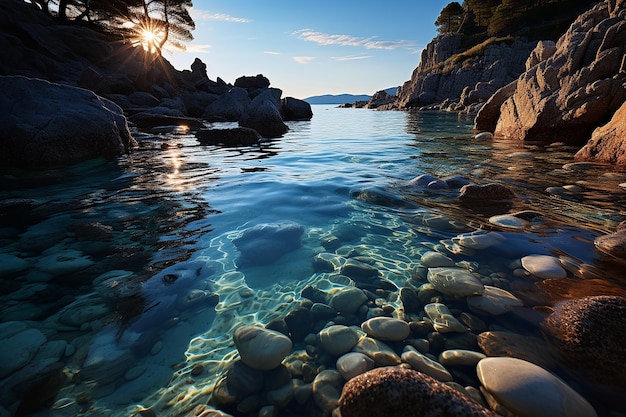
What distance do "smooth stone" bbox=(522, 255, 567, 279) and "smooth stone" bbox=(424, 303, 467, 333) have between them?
3.21 ft

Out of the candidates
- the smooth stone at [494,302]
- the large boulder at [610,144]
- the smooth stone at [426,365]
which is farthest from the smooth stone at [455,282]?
the large boulder at [610,144]

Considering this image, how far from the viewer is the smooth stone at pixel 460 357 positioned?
1.52 meters

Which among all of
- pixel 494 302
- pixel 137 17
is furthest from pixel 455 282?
pixel 137 17

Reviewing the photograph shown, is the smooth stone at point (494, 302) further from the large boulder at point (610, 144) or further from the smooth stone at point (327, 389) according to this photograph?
the large boulder at point (610, 144)

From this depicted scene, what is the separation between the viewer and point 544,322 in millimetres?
1769

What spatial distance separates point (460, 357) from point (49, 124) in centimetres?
810

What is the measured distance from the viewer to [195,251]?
2719mm

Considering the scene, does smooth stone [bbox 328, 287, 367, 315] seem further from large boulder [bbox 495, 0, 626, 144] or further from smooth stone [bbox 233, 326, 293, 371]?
large boulder [bbox 495, 0, 626, 144]

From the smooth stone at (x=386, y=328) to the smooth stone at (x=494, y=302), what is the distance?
56cm

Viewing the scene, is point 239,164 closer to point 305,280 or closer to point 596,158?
point 305,280

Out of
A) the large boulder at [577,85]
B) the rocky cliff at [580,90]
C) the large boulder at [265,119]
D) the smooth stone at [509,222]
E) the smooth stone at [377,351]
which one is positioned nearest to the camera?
the smooth stone at [377,351]

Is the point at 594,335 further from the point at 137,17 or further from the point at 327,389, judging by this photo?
the point at 137,17

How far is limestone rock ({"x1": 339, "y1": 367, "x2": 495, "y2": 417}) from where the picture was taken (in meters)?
1.13

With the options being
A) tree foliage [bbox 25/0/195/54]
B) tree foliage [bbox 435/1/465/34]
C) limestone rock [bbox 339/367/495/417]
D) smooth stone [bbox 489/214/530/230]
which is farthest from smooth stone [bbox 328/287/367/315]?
tree foliage [bbox 435/1/465/34]
